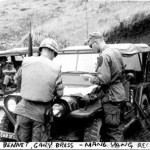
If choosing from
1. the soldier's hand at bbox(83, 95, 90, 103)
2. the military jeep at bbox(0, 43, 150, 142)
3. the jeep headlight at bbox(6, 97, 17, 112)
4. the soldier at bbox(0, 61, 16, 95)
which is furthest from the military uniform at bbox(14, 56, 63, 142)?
the soldier at bbox(0, 61, 16, 95)

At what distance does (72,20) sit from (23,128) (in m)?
27.1

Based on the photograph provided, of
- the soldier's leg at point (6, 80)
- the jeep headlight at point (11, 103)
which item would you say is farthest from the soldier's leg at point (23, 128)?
the soldier's leg at point (6, 80)

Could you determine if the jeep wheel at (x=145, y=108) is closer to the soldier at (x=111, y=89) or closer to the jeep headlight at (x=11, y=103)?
the soldier at (x=111, y=89)

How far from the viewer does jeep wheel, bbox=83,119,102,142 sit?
13.0 feet

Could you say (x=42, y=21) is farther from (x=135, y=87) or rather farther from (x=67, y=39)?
(x=135, y=87)

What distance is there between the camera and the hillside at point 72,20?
1802cm

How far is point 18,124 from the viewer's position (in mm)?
3527

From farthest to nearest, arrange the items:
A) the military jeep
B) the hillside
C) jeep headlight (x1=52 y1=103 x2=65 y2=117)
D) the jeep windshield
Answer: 1. the hillside
2. the jeep windshield
3. the military jeep
4. jeep headlight (x1=52 y1=103 x2=65 y2=117)

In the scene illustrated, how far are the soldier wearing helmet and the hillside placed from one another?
544 inches

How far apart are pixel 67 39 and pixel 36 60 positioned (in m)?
21.9

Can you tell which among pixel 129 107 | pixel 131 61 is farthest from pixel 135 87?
pixel 131 61

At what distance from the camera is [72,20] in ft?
97.9

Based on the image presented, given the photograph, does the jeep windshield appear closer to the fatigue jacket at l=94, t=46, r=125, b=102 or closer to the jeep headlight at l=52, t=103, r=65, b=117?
the fatigue jacket at l=94, t=46, r=125, b=102

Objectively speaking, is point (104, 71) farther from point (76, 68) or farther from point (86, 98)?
point (76, 68)
